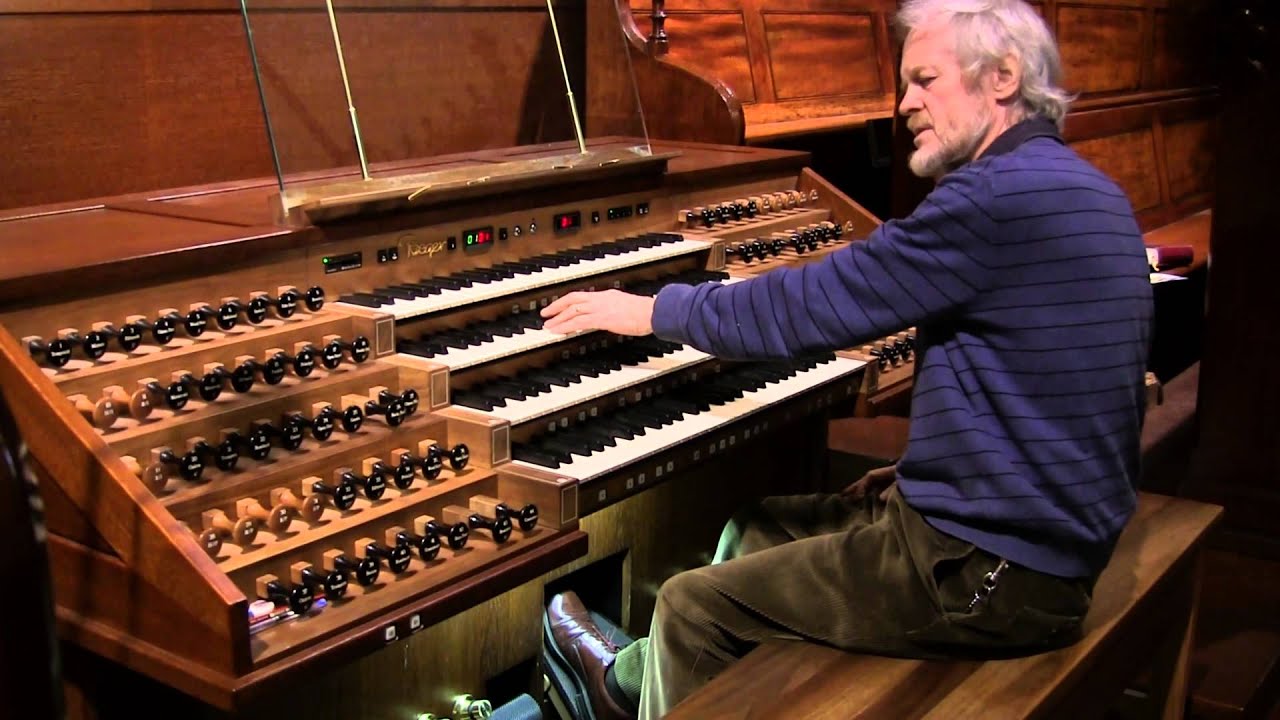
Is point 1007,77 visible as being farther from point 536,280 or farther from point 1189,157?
point 1189,157

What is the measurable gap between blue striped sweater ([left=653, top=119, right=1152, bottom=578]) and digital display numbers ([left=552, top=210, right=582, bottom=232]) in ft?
3.35

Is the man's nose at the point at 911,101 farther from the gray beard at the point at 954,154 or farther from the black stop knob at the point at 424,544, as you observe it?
the black stop knob at the point at 424,544

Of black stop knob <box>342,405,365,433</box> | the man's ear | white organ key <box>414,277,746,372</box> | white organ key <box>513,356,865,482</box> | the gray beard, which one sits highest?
the man's ear

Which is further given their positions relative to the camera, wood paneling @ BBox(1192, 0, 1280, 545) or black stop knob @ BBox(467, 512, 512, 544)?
wood paneling @ BBox(1192, 0, 1280, 545)

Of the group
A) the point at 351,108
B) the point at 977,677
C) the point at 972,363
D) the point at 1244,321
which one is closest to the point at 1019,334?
the point at 972,363

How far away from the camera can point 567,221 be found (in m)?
3.13

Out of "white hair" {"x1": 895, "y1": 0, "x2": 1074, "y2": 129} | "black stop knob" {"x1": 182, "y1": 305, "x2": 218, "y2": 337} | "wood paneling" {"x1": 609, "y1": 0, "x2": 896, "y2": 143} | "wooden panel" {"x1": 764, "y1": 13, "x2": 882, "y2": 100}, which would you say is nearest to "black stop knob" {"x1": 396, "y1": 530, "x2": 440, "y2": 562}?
"black stop knob" {"x1": 182, "y1": 305, "x2": 218, "y2": 337}

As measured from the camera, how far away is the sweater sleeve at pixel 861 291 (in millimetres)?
2078

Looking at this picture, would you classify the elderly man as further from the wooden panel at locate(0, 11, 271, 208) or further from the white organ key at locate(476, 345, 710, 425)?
the wooden panel at locate(0, 11, 271, 208)

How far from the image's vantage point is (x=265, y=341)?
2.33 meters

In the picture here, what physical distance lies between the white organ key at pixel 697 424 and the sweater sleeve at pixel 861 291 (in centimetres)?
29

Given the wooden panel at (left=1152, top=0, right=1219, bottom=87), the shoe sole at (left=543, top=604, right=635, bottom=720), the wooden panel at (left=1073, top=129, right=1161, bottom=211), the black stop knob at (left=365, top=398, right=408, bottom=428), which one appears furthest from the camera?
the wooden panel at (left=1152, top=0, right=1219, bottom=87)

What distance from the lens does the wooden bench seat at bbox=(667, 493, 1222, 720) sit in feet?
6.93

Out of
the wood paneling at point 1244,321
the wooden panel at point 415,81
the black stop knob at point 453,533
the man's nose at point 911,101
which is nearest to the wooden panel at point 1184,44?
the wood paneling at point 1244,321
